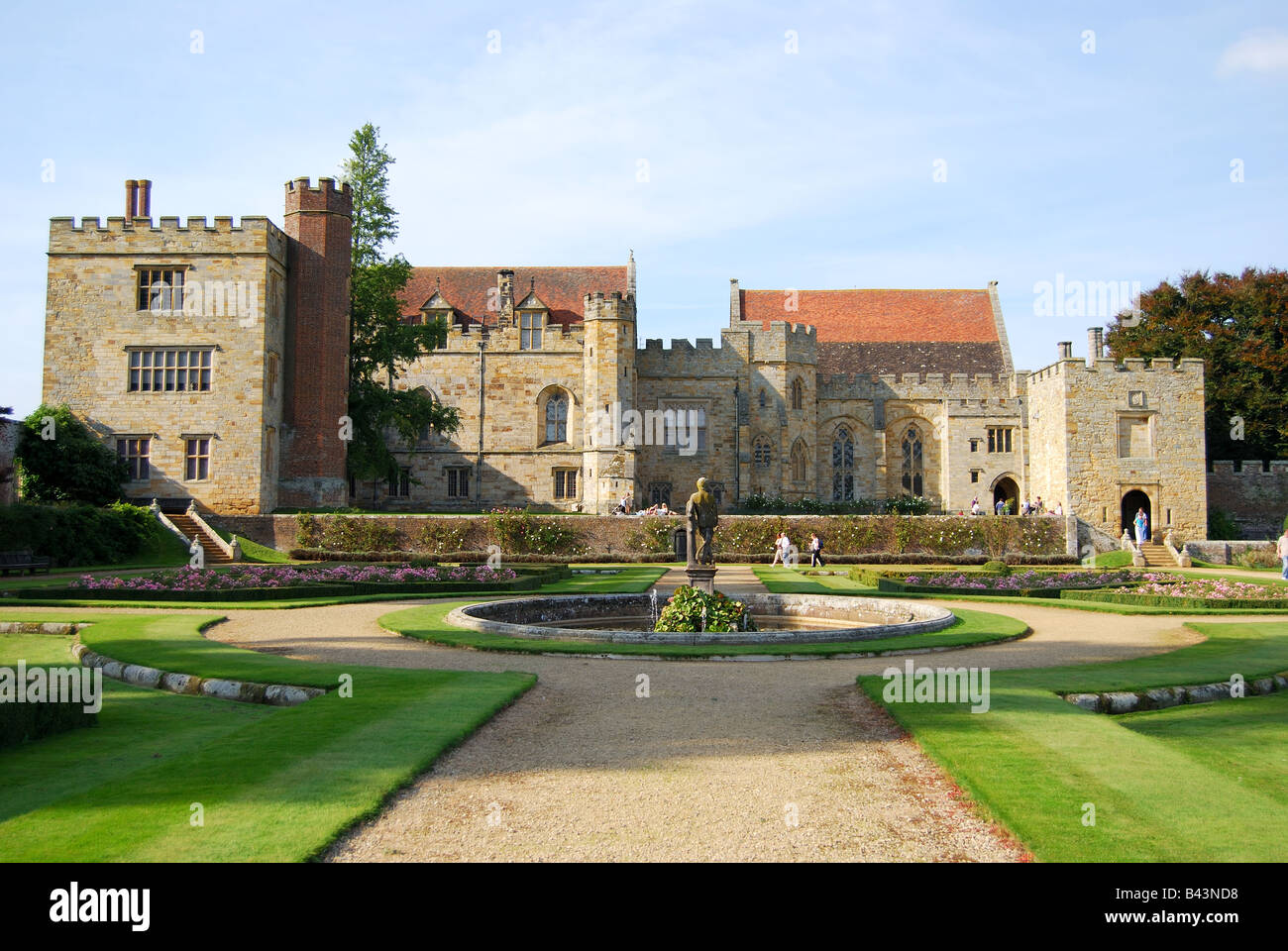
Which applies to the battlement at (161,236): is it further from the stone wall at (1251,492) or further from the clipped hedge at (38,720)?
the stone wall at (1251,492)

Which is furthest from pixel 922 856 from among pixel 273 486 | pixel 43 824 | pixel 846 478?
pixel 846 478

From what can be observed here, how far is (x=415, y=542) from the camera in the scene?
3491 cm

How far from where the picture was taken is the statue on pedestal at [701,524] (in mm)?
16297

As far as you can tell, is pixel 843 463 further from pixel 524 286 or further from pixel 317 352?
pixel 317 352

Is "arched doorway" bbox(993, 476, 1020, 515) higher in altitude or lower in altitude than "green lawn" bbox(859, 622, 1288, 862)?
higher

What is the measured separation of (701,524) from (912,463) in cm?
3699

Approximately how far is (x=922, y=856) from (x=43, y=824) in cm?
536

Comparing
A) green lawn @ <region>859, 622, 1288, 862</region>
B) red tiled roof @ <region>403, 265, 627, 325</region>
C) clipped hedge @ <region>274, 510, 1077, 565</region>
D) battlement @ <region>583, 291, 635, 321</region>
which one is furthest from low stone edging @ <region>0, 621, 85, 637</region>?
red tiled roof @ <region>403, 265, 627, 325</region>

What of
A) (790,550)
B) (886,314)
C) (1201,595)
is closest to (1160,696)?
(1201,595)

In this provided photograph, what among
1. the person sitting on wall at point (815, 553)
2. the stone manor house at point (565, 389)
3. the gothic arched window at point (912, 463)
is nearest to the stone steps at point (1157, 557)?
the stone manor house at point (565, 389)

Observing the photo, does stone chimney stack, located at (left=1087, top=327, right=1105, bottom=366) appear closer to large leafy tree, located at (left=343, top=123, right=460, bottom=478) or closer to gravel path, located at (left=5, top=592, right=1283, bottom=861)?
large leafy tree, located at (left=343, top=123, right=460, bottom=478)

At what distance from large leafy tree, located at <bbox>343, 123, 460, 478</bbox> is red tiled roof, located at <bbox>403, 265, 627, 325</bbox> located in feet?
26.8

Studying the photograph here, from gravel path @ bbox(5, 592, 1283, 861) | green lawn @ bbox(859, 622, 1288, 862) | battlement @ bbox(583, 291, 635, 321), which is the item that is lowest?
gravel path @ bbox(5, 592, 1283, 861)

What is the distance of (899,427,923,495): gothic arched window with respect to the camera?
2005 inches
